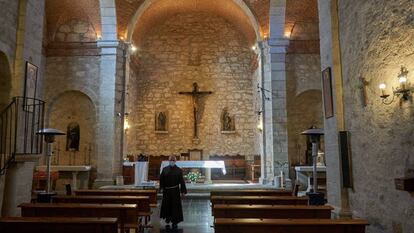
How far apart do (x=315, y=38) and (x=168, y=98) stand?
6.98 meters

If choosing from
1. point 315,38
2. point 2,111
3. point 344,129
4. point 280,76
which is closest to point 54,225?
point 2,111

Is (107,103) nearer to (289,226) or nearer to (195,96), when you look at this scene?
(195,96)

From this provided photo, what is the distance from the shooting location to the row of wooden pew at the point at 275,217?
426 centimetres

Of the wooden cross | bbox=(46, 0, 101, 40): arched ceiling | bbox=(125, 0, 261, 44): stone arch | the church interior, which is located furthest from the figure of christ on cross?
the wooden cross

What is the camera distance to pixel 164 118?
16.9 metres

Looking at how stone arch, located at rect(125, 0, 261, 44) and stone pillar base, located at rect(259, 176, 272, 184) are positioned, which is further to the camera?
stone arch, located at rect(125, 0, 261, 44)

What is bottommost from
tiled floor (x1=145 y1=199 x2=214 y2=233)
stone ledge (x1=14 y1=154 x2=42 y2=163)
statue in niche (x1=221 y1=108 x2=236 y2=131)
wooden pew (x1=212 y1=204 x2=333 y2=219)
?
tiled floor (x1=145 y1=199 x2=214 y2=233)

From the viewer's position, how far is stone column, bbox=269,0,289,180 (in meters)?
13.1

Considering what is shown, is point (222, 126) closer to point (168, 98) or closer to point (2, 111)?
point (168, 98)

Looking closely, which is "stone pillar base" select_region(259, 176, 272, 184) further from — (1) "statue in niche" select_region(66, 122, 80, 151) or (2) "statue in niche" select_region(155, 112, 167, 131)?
(1) "statue in niche" select_region(66, 122, 80, 151)

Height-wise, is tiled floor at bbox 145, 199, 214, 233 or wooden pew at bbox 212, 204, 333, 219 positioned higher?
wooden pew at bbox 212, 204, 333, 219

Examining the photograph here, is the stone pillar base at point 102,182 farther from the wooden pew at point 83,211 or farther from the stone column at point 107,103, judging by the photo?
the wooden pew at point 83,211

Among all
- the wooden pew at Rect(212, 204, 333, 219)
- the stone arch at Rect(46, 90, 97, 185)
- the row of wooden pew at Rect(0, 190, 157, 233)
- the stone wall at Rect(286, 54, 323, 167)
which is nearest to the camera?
the row of wooden pew at Rect(0, 190, 157, 233)

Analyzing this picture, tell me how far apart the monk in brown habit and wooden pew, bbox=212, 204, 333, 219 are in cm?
188
